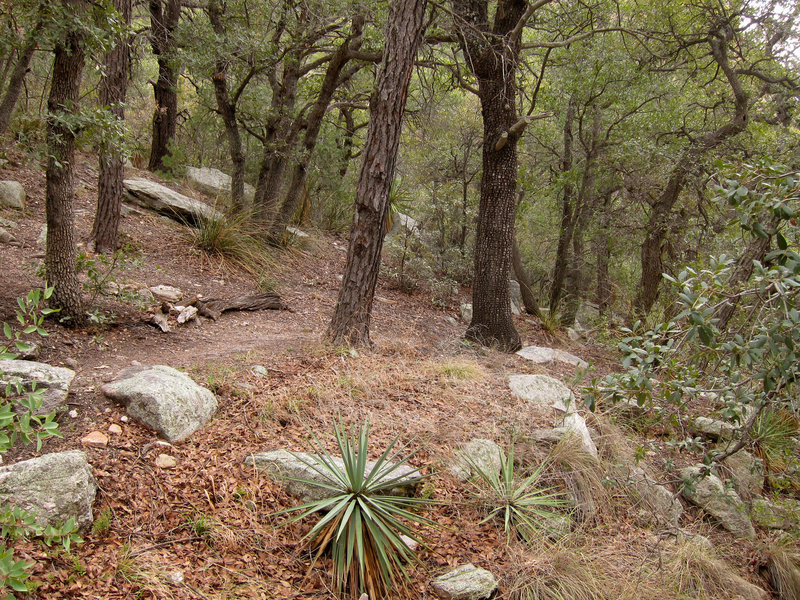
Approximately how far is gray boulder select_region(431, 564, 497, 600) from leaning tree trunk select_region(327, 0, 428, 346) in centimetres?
251

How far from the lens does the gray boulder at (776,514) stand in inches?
158

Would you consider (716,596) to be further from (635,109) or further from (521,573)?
(635,109)

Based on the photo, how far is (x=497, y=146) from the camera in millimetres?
6402

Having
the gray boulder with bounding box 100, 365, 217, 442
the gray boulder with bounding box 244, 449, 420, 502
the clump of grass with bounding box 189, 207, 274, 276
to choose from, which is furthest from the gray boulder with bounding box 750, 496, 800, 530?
the clump of grass with bounding box 189, 207, 274, 276

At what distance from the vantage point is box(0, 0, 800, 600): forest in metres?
2.48

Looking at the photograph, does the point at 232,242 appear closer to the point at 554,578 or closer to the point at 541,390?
the point at 541,390

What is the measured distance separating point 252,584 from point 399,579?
0.74 meters

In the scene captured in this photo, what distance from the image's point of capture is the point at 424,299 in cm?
919

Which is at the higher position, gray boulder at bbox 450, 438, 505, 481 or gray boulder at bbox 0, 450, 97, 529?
gray boulder at bbox 450, 438, 505, 481

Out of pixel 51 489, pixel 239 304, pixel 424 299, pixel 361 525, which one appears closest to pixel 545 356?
pixel 424 299

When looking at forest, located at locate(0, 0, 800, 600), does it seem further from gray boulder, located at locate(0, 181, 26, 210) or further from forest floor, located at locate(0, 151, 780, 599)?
gray boulder, located at locate(0, 181, 26, 210)

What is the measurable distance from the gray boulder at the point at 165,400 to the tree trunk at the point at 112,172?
3189 millimetres

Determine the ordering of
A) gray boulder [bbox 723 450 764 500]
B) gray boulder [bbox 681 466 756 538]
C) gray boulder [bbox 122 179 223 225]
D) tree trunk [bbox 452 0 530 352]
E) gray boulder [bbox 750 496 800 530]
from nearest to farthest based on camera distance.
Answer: gray boulder [bbox 750 496 800 530]
gray boulder [bbox 681 466 756 538]
gray boulder [bbox 723 450 764 500]
tree trunk [bbox 452 0 530 352]
gray boulder [bbox 122 179 223 225]

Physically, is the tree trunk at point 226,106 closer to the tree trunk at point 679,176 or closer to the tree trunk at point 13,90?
the tree trunk at point 13,90
